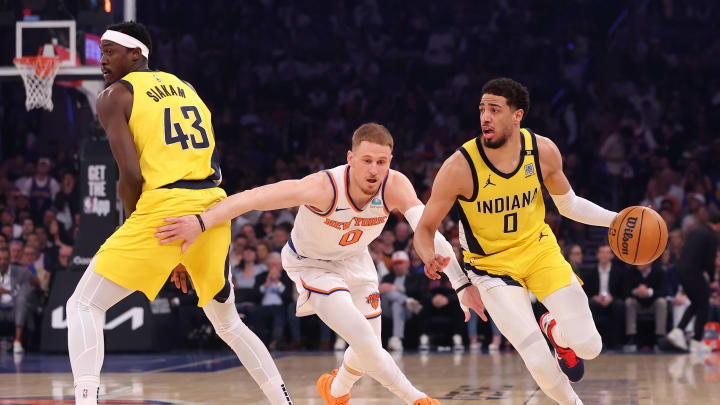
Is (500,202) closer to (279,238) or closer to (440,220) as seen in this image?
(440,220)

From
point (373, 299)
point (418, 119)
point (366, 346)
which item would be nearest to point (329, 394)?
point (373, 299)

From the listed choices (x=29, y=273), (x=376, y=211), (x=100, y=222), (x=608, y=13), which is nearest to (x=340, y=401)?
(x=376, y=211)

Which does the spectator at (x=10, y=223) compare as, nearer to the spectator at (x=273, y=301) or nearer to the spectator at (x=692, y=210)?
the spectator at (x=273, y=301)

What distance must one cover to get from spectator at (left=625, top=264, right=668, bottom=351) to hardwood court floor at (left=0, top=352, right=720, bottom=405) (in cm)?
88

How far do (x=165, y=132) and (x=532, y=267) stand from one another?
2223 millimetres

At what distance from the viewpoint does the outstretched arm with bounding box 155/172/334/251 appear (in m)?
4.97

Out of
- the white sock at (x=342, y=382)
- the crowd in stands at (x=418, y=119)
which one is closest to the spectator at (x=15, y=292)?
the crowd in stands at (x=418, y=119)

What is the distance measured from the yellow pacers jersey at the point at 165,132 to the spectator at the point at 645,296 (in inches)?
329

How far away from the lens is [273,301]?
12.8 m

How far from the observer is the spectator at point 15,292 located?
490 inches

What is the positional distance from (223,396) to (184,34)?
42.2 feet

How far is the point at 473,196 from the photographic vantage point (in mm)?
5645

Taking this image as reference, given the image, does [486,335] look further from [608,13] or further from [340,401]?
[608,13]

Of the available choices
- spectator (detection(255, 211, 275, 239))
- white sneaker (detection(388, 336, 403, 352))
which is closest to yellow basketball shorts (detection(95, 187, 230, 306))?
white sneaker (detection(388, 336, 403, 352))
